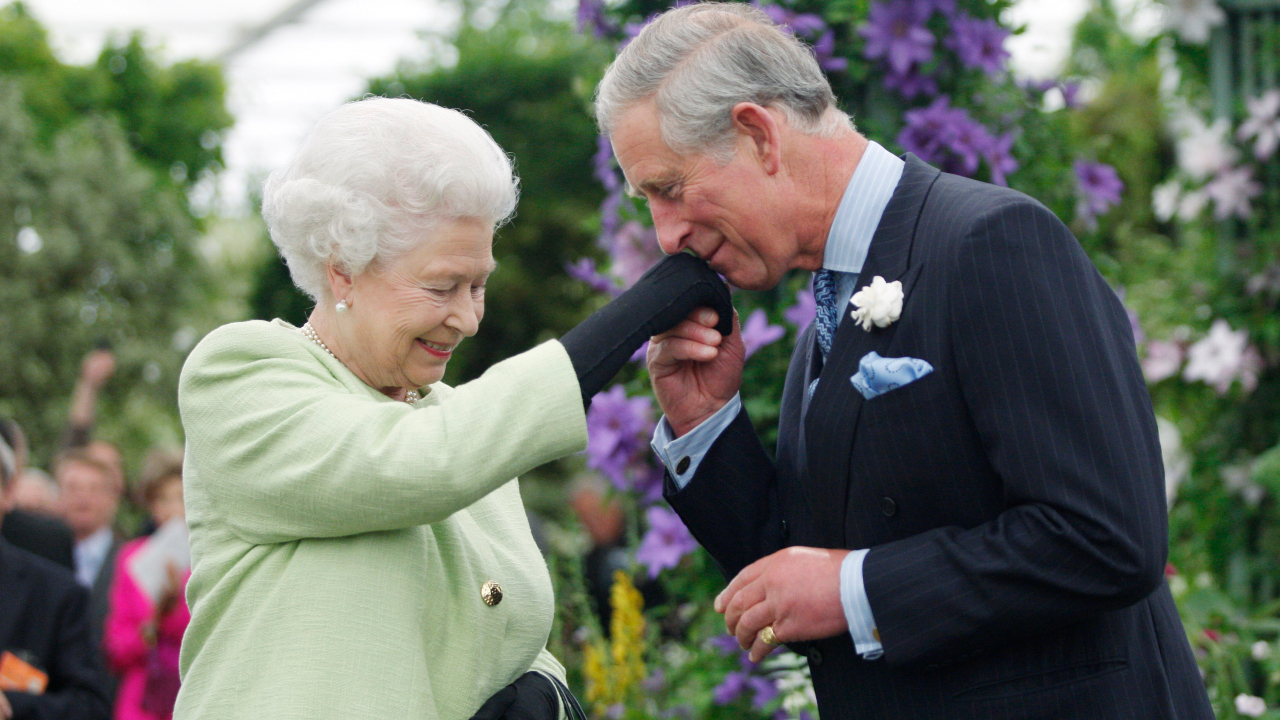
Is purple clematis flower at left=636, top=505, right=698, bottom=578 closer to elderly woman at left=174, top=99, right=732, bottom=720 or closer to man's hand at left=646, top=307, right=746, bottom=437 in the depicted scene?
man's hand at left=646, top=307, right=746, bottom=437

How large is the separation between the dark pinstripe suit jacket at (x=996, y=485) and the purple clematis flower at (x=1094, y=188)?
5.18 ft

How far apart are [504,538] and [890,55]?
5.70 feet

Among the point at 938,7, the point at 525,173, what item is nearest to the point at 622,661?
the point at 938,7

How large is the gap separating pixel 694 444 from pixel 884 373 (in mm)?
517

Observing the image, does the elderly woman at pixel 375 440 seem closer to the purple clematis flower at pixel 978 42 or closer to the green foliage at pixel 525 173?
the purple clematis flower at pixel 978 42

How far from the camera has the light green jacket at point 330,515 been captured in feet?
5.16

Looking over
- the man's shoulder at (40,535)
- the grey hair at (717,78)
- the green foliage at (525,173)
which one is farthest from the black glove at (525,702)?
the green foliage at (525,173)

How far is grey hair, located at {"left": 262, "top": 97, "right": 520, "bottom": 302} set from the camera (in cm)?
172

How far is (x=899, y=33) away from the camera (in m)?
2.99

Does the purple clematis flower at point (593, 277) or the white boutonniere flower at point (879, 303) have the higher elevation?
the white boutonniere flower at point (879, 303)

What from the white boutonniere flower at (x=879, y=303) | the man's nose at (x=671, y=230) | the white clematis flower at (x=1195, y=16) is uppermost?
the white boutonniere flower at (x=879, y=303)

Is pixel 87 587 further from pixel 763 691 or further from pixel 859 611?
pixel 859 611

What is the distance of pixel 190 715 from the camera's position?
1660 millimetres

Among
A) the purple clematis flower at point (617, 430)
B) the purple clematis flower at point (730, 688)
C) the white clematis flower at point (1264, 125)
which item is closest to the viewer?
the purple clematis flower at point (730, 688)
